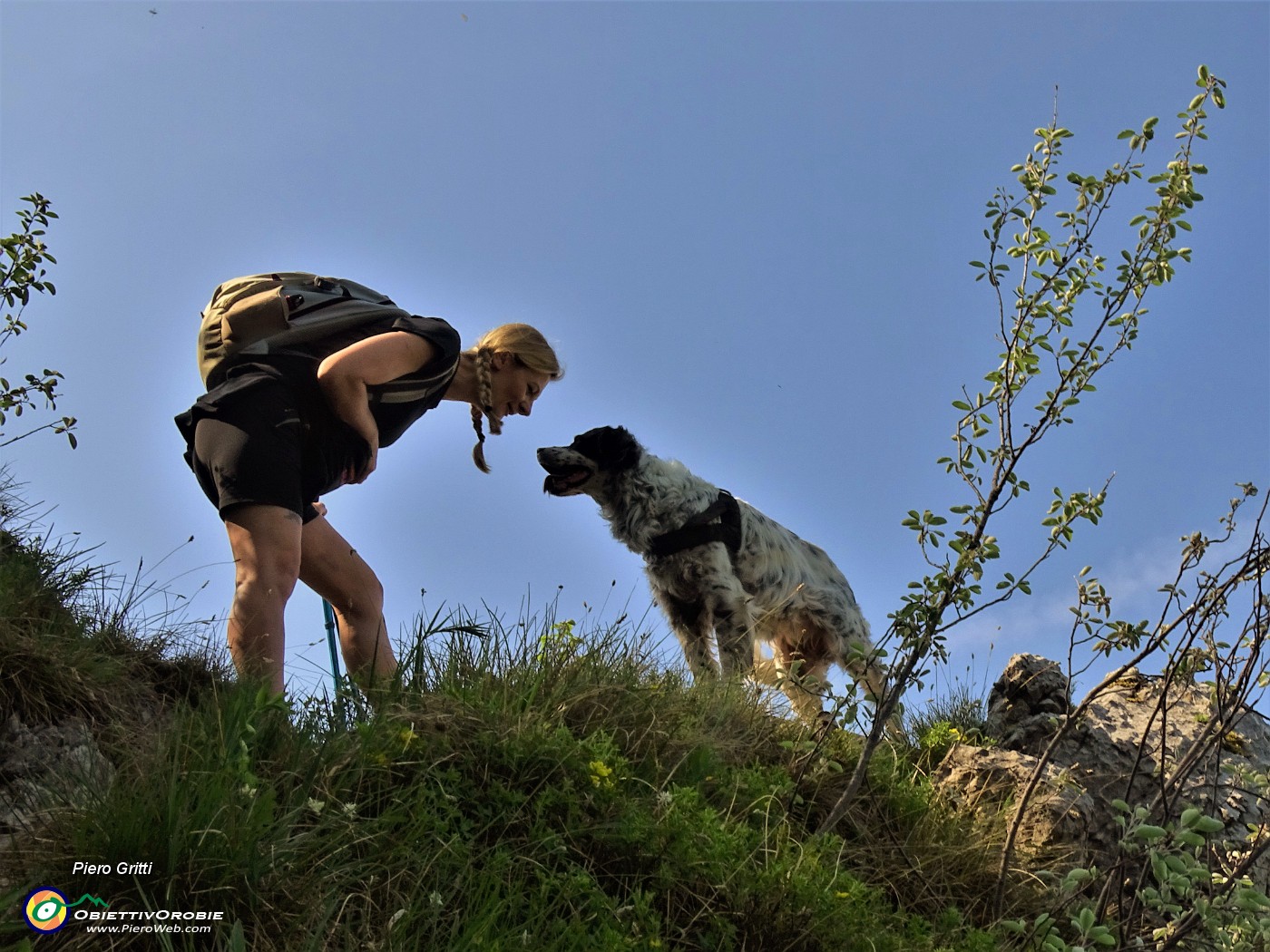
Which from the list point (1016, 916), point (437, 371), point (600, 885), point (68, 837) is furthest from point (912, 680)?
point (68, 837)

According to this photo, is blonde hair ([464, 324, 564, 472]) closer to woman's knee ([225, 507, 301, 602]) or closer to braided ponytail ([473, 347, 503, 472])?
braided ponytail ([473, 347, 503, 472])

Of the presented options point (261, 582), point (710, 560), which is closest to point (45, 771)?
point (261, 582)

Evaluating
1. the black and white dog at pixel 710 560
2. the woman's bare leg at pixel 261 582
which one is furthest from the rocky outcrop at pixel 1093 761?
the woman's bare leg at pixel 261 582

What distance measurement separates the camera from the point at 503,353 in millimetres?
4547

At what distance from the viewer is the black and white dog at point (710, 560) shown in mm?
7098

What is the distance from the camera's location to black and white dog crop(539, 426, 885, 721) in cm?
710

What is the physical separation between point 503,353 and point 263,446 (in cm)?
106

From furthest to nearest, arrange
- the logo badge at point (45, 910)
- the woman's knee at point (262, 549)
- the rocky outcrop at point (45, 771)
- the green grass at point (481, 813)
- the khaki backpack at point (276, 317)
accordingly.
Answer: the khaki backpack at point (276, 317) < the woman's knee at point (262, 549) < the rocky outcrop at point (45, 771) < the green grass at point (481, 813) < the logo badge at point (45, 910)

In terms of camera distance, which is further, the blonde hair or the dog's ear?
the dog's ear

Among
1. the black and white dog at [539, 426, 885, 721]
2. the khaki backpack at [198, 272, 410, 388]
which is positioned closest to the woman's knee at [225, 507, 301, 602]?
the khaki backpack at [198, 272, 410, 388]

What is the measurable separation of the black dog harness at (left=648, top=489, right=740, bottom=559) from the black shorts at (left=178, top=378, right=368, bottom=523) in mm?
3334

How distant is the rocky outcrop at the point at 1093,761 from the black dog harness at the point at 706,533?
214cm

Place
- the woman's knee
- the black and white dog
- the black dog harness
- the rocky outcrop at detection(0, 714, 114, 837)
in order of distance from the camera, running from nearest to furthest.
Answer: the rocky outcrop at detection(0, 714, 114, 837) → the woman's knee → the black and white dog → the black dog harness

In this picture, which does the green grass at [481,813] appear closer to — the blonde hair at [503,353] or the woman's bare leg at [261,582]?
the woman's bare leg at [261,582]
